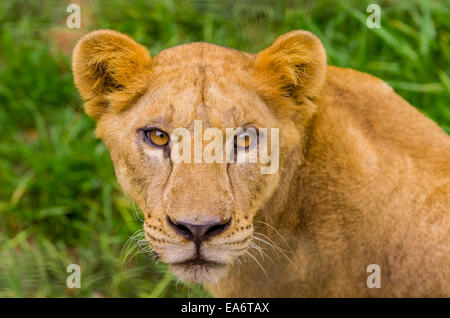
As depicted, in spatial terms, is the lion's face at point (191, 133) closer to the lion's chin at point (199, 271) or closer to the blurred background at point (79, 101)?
the lion's chin at point (199, 271)

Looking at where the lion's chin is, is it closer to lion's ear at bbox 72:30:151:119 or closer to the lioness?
the lioness

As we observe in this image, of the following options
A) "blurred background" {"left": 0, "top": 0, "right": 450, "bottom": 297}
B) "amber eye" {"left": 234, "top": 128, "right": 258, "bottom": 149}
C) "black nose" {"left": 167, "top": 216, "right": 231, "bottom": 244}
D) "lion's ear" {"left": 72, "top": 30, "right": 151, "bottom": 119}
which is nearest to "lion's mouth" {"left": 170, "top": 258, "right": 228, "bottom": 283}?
"black nose" {"left": 167, "top": 216, "right": 231, "bottom": 244}

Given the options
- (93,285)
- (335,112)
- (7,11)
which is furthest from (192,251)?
(7,11)

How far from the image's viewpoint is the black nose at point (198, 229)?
9.14ft

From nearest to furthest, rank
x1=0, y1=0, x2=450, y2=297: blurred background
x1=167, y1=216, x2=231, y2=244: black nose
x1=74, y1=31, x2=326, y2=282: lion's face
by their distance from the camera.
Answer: x1=167, y1=216, x2=231, y2=244: black nose → x1=74, y1=31, x2=326, y2=282: lion's face → x1=0, y1=0, x2=450, y2=297: blurred background

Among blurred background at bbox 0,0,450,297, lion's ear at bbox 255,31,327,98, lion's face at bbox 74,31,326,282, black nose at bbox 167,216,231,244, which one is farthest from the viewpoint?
blurred background at bbox 0,0,450,297

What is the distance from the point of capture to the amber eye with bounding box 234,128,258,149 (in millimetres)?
3107

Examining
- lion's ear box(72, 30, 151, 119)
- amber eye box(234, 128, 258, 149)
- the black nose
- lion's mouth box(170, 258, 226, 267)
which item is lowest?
lion's mouth box(170, 258, 226, 267)

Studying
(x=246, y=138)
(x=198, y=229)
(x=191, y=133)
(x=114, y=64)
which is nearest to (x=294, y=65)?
(x=246, y=138)

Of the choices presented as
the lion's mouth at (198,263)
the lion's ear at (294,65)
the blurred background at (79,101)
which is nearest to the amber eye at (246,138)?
the lion's ear at (294,65)

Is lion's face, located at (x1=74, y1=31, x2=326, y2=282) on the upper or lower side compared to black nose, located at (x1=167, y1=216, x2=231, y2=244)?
upper

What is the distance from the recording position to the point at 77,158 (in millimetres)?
5648

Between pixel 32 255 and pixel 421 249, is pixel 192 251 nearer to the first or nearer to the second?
pixel 421 249
